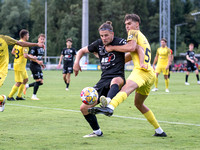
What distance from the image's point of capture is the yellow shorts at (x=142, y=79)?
262 inches

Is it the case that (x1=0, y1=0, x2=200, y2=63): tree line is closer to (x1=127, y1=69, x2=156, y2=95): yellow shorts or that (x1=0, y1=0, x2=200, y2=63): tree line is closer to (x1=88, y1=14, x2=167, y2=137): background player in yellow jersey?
(x1=88, y1=14, x2=167, y2=137): background player in yellow jersey

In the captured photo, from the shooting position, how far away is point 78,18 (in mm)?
88500

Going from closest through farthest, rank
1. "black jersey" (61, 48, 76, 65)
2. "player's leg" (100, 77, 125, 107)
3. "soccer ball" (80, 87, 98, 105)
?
"player's leg" (100, 77, 125, 107) < "soccer ball" (80, 87, 98, 105) < "black jersey" (61, 48, 76, 65)

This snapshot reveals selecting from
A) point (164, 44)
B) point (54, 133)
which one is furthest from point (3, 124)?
point (164, 44)

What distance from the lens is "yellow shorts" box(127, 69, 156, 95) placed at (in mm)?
6647

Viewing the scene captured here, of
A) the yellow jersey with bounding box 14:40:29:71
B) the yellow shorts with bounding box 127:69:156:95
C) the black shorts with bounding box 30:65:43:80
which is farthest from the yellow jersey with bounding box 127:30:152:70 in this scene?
the black shorts with bounding box 30:65:43:80

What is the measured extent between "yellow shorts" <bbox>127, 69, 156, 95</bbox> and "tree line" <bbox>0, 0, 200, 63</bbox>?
77.5m

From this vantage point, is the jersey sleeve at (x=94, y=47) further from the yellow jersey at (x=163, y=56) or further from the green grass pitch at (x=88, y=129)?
the yellow jersey at (x=163, y=56)

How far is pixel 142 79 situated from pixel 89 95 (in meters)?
0.93

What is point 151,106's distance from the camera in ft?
40.4

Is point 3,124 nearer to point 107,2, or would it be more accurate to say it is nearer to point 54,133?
point 54,133

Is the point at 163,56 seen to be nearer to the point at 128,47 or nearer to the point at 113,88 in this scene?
the point at 128,47

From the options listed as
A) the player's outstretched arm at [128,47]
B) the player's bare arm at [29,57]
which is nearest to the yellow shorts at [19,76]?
the player's bare arm at [29,57]

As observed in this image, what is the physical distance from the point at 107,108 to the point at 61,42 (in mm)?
80655
